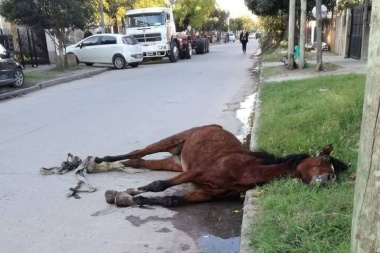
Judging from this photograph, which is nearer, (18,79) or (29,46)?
(18,79)

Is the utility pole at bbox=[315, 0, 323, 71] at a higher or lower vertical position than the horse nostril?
higher

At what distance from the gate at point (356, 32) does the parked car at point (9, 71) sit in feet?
42.9

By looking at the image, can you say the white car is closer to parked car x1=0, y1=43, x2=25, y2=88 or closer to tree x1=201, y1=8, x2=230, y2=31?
parked car x1=0, y1=43, x2=25, y2=88

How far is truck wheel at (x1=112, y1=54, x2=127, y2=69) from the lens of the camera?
2138cm

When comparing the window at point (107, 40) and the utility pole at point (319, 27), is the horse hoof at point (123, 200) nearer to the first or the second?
the utility pole at point (319, 27)

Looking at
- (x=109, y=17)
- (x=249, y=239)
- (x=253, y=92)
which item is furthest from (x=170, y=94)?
(x=109, y=17)

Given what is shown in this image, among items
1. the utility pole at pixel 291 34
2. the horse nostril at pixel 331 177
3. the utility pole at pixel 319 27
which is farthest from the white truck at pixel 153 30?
the horse nostril at pixel 331 177

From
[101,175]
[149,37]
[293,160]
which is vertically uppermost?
[149,37]

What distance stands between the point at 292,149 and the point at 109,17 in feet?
103

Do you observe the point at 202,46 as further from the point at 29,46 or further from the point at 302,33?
the point at 302,33

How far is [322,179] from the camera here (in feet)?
11.8

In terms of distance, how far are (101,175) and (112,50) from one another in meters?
17.2

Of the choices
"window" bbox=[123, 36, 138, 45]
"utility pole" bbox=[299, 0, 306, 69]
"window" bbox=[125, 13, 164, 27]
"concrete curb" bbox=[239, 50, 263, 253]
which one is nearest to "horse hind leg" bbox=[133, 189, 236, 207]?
"concrete curb" bbox=[239, 50, 263, 253]

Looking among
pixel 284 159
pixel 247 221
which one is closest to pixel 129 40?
pixel 284 159
